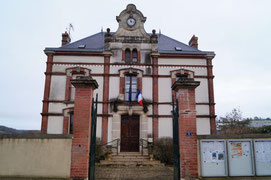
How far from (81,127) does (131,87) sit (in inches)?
379

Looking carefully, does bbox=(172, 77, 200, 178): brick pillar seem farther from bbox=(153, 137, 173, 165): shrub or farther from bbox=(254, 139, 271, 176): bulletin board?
bbox=(153, 137, 173, 165): shrub

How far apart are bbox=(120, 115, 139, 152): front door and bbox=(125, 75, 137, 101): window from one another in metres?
1.49

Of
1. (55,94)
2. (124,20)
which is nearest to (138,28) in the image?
(124,20)

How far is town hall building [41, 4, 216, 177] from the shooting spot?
14.4m

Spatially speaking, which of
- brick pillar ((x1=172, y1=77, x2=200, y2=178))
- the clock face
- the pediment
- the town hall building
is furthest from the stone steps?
the clock face

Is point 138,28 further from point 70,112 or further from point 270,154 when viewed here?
point 270,154

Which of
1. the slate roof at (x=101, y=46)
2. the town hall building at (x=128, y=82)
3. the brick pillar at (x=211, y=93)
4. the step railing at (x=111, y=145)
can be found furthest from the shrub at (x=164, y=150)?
the slate roof at (x=101, y=46)

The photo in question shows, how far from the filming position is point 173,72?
50.8 ft

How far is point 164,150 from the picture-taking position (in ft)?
41.5

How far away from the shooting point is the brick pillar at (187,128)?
5.73 m

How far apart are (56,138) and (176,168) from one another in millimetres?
3618

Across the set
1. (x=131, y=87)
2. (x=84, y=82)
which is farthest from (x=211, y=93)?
(x=84, y=82)

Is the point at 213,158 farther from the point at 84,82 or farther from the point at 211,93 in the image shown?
the point at 211,93

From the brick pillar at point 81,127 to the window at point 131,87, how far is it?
8927 millimetres
